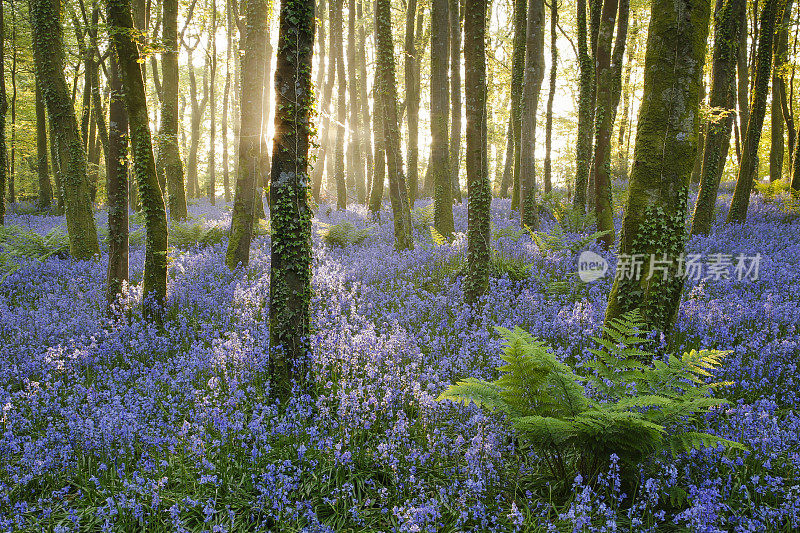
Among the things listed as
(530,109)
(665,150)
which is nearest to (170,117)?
(530,109)

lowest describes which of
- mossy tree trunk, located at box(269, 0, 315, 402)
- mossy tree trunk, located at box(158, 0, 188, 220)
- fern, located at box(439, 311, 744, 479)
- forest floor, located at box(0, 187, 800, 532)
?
forest floor, located at box(0, 187, 800, 532)

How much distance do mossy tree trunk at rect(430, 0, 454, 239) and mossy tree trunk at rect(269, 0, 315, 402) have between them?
292 inches

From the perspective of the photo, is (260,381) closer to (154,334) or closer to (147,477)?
(147,477)

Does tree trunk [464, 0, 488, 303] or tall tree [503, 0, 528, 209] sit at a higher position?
tall tree [503, 0, 528, 209]

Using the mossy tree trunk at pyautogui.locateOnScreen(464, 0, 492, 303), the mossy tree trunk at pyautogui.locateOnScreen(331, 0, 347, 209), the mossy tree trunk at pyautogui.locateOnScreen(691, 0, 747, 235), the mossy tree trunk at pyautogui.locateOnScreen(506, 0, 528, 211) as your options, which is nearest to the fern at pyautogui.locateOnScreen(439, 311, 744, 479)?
the mossy tree trunk at pyautogui.locateOnScreen(464, 0, 492, 303)

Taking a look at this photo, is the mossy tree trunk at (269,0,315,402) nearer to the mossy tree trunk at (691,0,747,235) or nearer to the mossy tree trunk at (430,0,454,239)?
the mossy tree trunk at (430,0,454,239)

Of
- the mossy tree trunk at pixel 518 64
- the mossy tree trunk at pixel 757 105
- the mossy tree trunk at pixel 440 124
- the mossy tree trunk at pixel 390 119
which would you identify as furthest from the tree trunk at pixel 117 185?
the mossy tree trunk at pixel 757 105

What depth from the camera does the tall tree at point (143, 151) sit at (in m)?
6.36

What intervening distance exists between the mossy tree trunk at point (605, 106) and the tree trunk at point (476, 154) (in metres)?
4.15

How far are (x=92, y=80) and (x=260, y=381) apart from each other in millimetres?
20944

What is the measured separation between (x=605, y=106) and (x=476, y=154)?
4748 millimetres

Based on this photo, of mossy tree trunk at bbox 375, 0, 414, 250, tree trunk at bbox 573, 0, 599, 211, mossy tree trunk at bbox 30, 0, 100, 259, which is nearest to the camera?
mossy tree trunk at bbox 30, 0, 100, 259

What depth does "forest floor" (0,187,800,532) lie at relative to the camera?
317 centimetres

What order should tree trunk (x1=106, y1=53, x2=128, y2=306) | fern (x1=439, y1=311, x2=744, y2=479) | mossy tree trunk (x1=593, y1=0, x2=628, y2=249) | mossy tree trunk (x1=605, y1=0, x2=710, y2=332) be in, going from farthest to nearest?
mossy tree trunk (x1=593, y1=0, x2=628, y2=249) → tree trunk (x1=106, y1=53, x2=128, y2=306) → mossy tree trunk (x1=605, y1=0, x2=710, y2=332) → fern (x1=439, y1=311, x2=744, y2=479)
